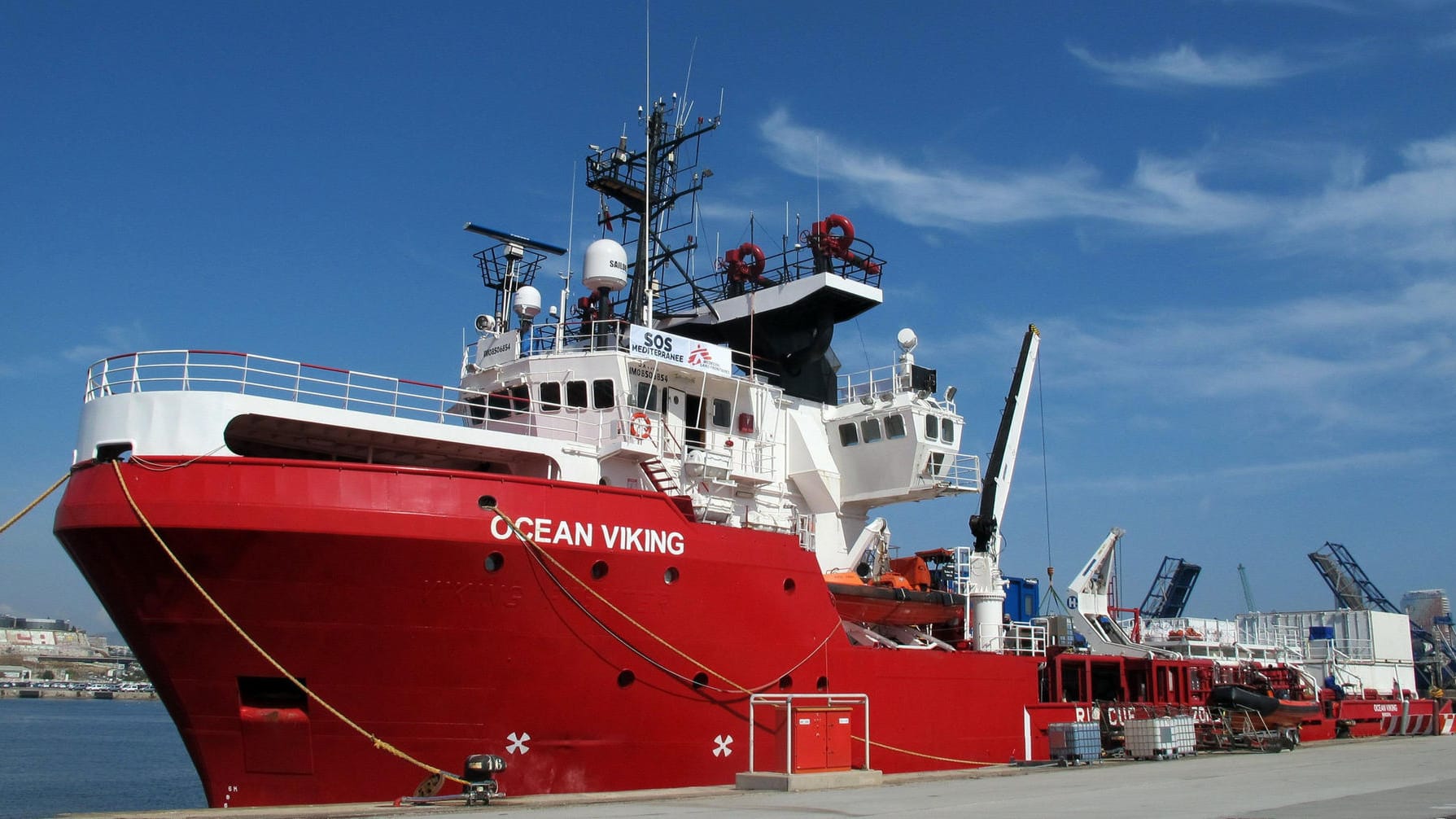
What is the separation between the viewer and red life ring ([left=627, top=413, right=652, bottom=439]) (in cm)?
1662

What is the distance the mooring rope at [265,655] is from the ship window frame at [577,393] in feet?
20.8

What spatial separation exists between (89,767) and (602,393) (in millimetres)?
31747

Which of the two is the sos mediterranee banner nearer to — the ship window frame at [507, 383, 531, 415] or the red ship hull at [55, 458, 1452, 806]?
the ship window frame at [507, 383, 531, 415]

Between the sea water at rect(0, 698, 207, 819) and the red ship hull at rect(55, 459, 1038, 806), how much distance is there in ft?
39.3

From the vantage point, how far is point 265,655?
12531 millimetres

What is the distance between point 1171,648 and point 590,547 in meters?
17.8

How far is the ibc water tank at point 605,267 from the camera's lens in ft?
62.2

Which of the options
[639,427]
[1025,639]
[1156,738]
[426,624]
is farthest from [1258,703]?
[426,624]

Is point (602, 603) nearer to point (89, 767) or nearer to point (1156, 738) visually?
point (1156, 738)

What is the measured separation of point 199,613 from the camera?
41.0 feet

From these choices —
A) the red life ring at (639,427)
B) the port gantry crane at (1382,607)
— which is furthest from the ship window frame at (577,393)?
the port gantry crane at (1382,607)

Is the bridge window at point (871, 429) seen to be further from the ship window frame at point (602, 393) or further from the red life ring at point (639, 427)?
the ship window frame at point (602, 393)

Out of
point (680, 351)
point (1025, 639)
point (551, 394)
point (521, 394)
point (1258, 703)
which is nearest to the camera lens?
point (551, 394)

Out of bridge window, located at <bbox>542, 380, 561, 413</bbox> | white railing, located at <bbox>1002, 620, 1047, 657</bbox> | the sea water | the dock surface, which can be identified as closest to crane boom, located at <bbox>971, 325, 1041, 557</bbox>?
white railing, located at <bbox>1002, 620, 1047, 657</bbox>
